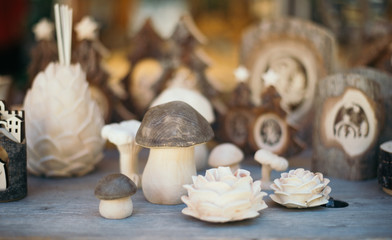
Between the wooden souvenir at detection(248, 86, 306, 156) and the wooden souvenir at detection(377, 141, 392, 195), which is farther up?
the wooden souvenir at detection(248, 86, 306, 156)

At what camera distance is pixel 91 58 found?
1.73 m

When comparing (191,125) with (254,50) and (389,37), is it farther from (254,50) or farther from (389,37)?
(389,37)

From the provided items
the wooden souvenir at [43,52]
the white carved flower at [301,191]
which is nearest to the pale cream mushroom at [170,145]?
the white carved flower at [301,191]

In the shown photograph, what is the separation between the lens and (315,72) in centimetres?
175

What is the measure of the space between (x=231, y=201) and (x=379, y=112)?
2.17 feet

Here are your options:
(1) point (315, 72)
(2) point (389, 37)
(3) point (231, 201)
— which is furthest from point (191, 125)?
(2) point (389, 37)

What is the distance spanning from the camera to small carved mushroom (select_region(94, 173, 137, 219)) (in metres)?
0.99

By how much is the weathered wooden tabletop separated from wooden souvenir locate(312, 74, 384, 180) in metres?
0.13

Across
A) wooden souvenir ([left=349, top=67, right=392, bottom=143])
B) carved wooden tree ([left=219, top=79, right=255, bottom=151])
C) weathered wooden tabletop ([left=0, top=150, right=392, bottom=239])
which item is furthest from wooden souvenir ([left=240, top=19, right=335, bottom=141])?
weathered wooden tabletop ([left=0, top=150, right=392, bottom=239])

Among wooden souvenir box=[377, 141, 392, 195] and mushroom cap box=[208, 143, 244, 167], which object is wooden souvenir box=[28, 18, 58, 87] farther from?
wooden souvenir box=[377, 141, 392, 195]

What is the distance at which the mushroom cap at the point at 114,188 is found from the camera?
3.26ft

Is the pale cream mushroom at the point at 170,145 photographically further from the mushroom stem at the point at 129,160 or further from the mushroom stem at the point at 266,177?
the mushroom stem at the point at 266,177

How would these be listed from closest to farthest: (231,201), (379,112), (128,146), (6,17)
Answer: (231,201), (128,146), (379,112), (6,17)

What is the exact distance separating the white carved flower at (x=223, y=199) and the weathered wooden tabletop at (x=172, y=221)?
3 cm
